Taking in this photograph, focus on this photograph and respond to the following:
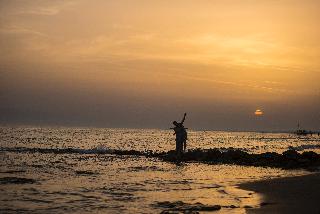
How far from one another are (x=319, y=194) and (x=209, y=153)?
1571 centimetres

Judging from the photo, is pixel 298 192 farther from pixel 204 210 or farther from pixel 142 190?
pixel 142 190

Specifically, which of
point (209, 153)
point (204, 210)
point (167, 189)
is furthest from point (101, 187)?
point (209, 153)

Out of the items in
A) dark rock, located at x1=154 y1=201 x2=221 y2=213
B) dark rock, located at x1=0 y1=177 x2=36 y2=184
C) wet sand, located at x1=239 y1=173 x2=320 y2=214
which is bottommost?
dark rock, located at x1=0 y1=177 x2=36 y2=184

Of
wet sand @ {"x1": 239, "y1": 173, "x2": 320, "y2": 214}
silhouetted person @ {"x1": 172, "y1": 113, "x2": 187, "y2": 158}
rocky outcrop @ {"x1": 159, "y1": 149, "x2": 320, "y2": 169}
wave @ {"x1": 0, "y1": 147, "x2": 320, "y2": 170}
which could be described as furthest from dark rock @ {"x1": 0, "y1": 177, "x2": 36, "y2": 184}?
silhouetted person @ {"x1": 172, "y1": 113, "x2": 187, "y2": 158}

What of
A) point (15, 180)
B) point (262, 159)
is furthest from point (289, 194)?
point (262, 159)

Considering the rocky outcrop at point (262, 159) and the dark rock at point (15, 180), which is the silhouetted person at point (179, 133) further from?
the dark rock at point (15, 180)

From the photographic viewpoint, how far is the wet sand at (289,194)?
32.8ft

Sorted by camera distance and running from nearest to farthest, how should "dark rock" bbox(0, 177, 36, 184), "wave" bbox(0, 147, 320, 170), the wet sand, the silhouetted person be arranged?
1. the wet sand
2. "dark rock" bbox(0, 177, 36, 184)
3. "wave" bbox(0, 147, 320, 170)
4. the silhouetted person

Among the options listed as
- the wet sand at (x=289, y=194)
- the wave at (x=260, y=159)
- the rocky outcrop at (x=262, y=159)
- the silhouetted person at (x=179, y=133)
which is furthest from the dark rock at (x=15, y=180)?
the silhouetted person at (x=179, y=133)

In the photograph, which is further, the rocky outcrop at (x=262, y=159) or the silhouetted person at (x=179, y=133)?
the silhouetted person at (x=179, y=133)

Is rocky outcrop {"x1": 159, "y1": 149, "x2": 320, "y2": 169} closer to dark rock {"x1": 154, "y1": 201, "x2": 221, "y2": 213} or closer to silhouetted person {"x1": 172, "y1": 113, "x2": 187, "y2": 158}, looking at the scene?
silhouetted person {"x1": 172, "y1": 113, "x2": 187, "y2": 158}

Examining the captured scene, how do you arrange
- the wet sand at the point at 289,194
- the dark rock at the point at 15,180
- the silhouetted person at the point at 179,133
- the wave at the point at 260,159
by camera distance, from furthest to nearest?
the silhouetted person at the point at 179,133 → the wave at the point at 260,159 → the dark rock at the point at 15,180 → the wet sand at the point at 289,194

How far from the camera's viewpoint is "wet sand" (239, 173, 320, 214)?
10.0 metres

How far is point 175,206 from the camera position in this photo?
10.6 meters
